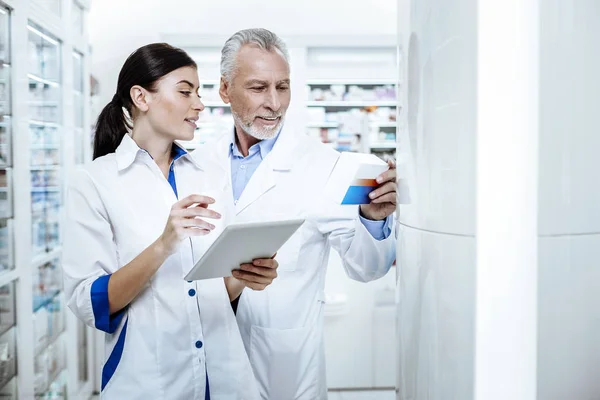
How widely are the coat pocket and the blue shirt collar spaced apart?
59 centimetres

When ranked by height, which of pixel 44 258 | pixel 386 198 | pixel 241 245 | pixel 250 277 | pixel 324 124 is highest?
pixel 324 124

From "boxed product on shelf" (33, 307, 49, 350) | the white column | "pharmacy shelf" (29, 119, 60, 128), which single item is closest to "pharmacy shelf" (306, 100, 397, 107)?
"pharmacy shelf" (29, 119, 60, 128)

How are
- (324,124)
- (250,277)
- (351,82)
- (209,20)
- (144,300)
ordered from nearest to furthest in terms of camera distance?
1. (250,277)
2. (144,300)
3. (209,20)
4. (351,82)
5. (324,124)

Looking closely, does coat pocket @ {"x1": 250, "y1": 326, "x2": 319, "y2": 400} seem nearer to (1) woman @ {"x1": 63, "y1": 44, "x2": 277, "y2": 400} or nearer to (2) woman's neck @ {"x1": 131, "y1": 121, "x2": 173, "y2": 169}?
(1) woman @ {"x1": 63, "y1": 44, "x2": 277, "y2": 400}

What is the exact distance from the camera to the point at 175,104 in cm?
168

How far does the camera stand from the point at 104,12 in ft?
14.1

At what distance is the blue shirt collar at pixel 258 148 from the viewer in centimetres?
201

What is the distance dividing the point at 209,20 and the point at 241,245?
4.19 meters

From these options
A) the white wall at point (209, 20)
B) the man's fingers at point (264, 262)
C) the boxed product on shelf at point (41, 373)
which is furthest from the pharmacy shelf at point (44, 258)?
the man's fingers at point (264, 262)

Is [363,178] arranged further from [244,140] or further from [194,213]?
[244,140]

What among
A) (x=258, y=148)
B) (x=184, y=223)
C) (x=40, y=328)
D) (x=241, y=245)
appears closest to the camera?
(x=241, y=245)

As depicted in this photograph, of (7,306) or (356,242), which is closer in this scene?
(356,242)

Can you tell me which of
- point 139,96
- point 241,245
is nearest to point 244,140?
point 139,96

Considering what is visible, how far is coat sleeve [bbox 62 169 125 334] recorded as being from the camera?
153 cm
